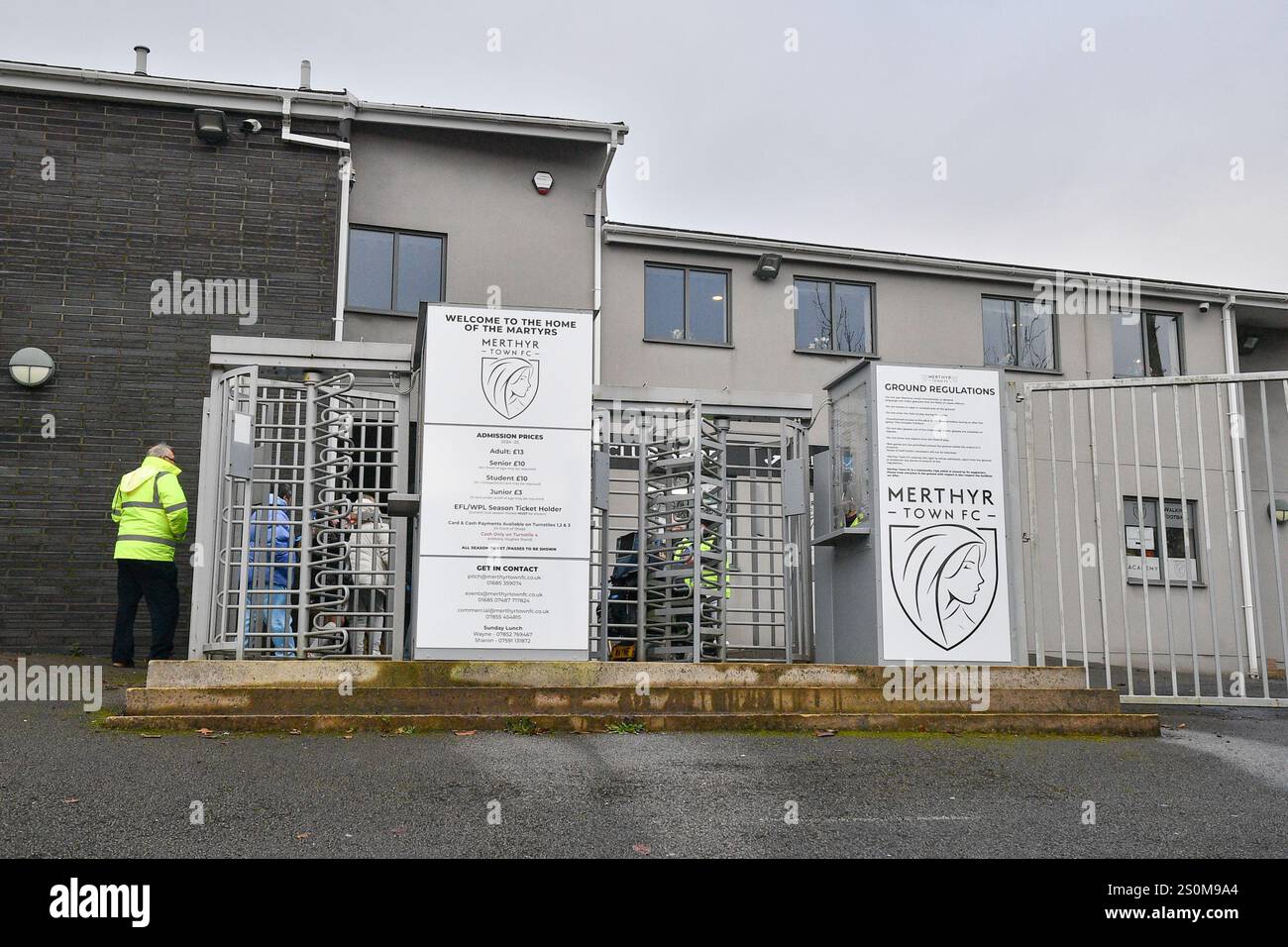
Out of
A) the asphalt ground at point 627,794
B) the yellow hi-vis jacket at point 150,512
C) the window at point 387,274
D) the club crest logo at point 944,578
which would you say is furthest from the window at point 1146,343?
the yellow hi-vis jacket at point 150,512

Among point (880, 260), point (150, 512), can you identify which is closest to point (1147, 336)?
point (880, 260)

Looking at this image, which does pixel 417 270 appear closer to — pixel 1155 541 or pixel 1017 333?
pixel 1017 333

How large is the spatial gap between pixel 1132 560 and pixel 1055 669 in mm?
12079

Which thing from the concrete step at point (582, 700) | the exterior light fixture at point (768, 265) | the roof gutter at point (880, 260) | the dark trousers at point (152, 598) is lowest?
the concrete step at point (582, 700)

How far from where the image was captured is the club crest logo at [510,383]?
8.96 meters

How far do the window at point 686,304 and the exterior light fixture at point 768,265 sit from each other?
1.76 feet

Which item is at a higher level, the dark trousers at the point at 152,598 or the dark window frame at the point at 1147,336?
the dark window frame at the point at 1147,336

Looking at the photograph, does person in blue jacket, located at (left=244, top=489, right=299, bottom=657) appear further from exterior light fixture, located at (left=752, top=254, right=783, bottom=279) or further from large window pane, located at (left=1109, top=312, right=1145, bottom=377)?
large window pane, located at (left=1109, top=312, right=1145, bottom=377)

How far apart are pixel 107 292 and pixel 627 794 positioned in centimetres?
1103

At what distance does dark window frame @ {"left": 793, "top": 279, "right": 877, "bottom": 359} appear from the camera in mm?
20797

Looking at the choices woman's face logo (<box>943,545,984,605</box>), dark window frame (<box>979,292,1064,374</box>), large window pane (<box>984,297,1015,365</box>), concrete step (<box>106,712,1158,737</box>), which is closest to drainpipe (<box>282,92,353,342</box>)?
concrete step (<box>106,712,1158,737</box>)

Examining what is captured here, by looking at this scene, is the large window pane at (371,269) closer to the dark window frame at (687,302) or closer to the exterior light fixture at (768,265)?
the dark window frame at (687,302)
